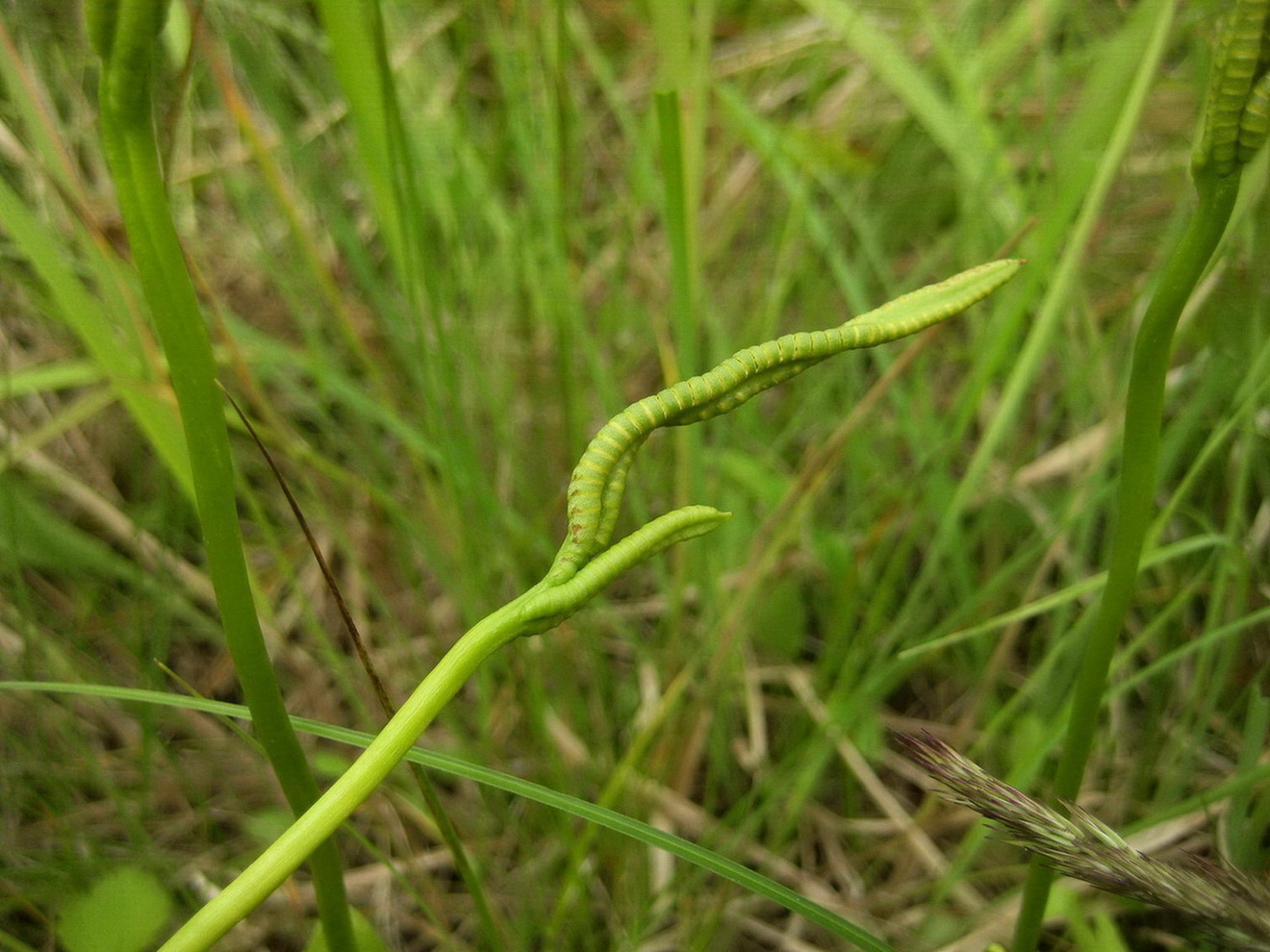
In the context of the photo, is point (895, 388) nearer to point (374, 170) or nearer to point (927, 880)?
point (927, 880)

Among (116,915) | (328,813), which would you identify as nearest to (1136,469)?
(328,813)

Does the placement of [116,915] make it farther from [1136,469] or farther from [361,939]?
[1136,469]

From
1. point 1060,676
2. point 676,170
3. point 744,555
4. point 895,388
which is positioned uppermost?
point 676,170

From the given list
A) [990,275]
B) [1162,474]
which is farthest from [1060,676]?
[990,275]

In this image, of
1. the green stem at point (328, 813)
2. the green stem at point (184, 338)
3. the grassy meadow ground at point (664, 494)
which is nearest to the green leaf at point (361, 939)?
the grassy meadow ground at point (664, 494)

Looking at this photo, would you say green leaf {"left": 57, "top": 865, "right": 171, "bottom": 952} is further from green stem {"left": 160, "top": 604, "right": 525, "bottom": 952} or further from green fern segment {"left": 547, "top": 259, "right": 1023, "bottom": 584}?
green fern segment {"left": 547, "top": 259, "right": 1023, "bottom": 584}

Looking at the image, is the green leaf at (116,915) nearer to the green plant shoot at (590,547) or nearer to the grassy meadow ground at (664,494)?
the grassy meadow ground at (664,494)
